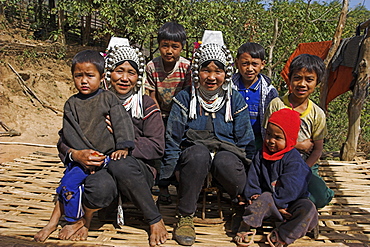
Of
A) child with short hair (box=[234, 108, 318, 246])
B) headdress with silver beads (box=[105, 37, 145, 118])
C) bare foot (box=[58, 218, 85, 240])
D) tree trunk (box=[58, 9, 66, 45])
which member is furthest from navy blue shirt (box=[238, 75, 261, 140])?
tree trunk (box=[58, 9, 66, 45])

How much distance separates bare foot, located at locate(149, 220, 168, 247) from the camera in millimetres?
2445

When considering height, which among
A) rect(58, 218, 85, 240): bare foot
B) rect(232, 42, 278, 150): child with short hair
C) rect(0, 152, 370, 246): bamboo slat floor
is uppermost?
rect(232, 42, 278, 150): child with short hair

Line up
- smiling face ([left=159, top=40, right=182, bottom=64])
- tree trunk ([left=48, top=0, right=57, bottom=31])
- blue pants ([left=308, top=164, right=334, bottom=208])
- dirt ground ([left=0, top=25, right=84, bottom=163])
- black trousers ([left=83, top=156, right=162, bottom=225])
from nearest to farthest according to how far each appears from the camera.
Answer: black trousers ([left=83, top=156, right=162, bottom=225]) → blue pants ([left=308, top=164, right=334, bottom=208]) → smiling face ([left=159, top=40, right=182, bottom=64]) → dirt ground ([left=0, top=25, right=84, bottom=163]) → tree trunk ([left=48, top=0, right=57, bottom=31])

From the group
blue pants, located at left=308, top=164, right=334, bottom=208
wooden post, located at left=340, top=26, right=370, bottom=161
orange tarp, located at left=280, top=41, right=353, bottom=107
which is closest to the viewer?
blue pants, located at left=308, top=164, right=334, bottom=208

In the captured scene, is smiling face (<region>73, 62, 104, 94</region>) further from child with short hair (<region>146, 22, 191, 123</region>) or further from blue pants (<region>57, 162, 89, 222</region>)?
child with short hair (<region>146, 22, 191, 123</region>)

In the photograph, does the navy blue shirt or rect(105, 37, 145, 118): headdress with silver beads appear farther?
the navy blue shirt

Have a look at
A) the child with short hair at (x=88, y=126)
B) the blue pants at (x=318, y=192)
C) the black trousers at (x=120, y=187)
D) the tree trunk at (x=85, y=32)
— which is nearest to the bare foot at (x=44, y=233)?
the child with short hair at (x=88, y=126)

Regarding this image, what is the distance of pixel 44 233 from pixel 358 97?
4.21m

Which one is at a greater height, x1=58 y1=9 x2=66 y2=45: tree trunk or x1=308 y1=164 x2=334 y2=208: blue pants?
x1=58 y1=9 x2=66 y2=45: tree trunk

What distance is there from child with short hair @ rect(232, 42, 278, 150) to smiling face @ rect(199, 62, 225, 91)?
49 cm

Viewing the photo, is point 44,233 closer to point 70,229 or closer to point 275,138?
point 70,229

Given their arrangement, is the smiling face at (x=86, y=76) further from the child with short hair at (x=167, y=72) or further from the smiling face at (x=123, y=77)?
the child with short hair at (x=167, y=72)

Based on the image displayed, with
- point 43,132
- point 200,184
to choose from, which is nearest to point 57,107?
point 43,132

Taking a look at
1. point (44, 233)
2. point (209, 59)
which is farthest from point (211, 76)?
point (44, 233)
